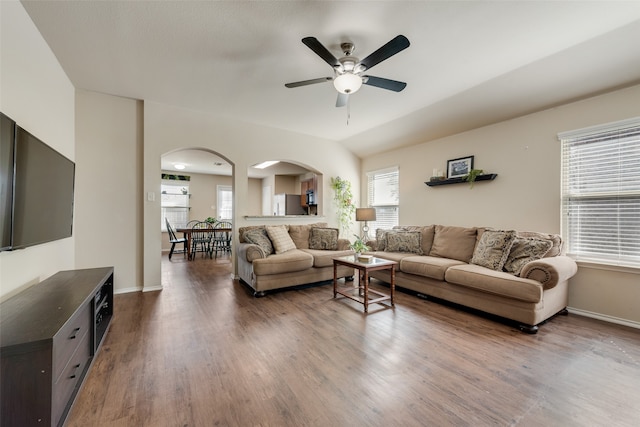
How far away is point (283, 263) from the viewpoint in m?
3.54

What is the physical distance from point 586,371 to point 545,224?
5.99 ft

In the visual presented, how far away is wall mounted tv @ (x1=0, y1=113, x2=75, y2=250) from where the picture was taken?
4.99ft

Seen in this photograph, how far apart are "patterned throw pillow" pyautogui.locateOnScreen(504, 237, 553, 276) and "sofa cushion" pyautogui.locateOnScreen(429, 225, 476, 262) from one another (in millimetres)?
565

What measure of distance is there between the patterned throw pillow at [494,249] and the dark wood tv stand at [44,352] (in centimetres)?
363

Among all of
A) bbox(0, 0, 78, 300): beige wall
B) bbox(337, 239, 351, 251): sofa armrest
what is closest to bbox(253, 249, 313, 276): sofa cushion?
bbox(337, 239, 351, 251): sofa armrest

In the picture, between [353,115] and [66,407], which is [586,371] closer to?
[66,407]

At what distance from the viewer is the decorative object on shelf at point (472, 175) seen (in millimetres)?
3744

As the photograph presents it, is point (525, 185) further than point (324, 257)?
No

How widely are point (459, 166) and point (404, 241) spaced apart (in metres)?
1.45

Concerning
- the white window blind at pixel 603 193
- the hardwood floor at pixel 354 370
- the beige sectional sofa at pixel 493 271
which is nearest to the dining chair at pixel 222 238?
the hardwood floor at pixel 354 370

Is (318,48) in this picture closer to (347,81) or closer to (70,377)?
(347,81)

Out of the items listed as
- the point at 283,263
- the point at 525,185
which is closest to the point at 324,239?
the point at 283,263

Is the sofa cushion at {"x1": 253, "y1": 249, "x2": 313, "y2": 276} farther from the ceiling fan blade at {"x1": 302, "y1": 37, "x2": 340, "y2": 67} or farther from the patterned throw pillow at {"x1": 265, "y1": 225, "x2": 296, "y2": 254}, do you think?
the ceiling fan blade at {"x1": 302, "y1": 37, "x2": 340, "y2": 67}

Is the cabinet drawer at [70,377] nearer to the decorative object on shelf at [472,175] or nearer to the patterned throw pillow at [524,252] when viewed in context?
the patterned throw pillow at [524,252]
